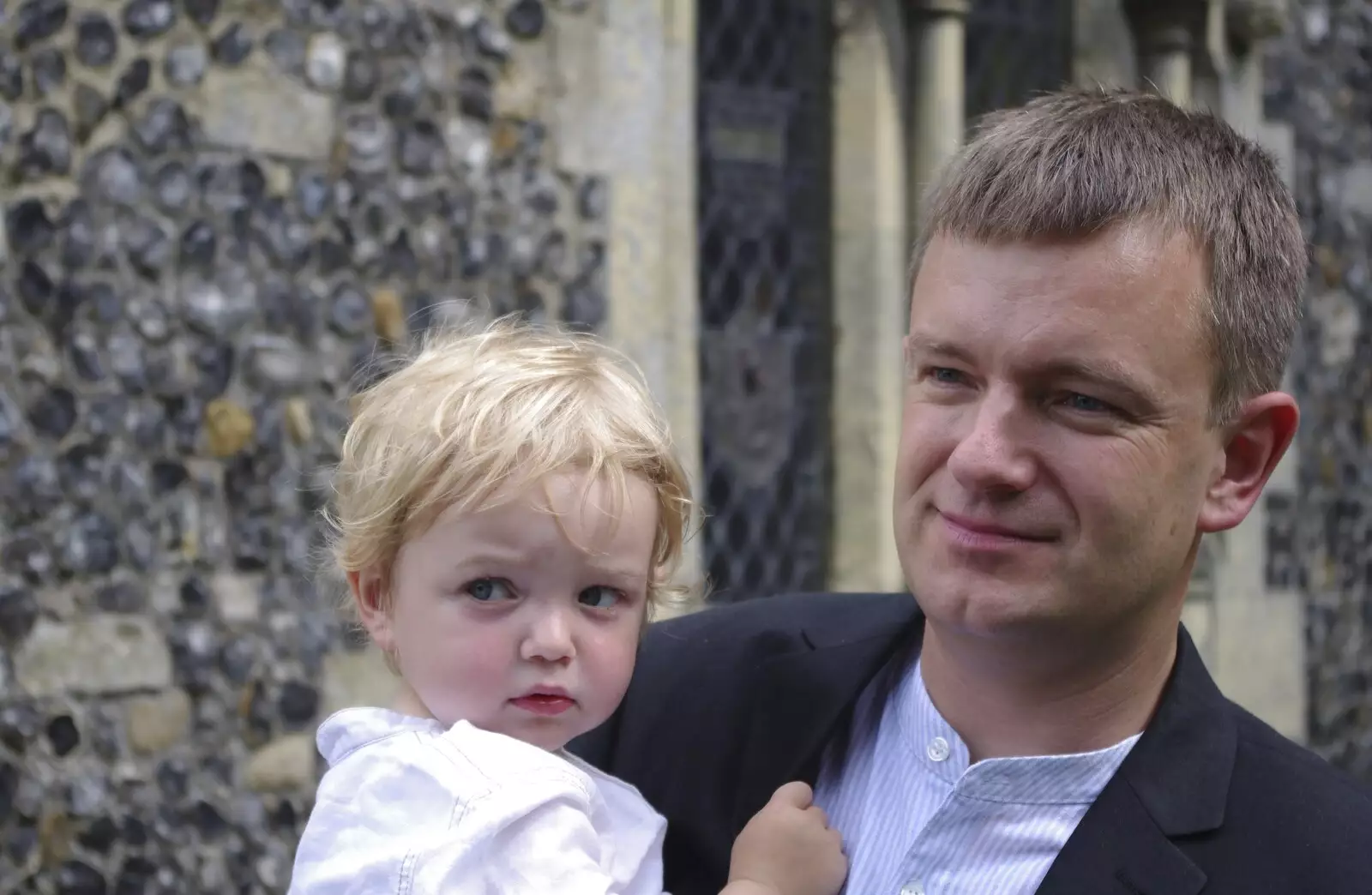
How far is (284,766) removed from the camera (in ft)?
13.4

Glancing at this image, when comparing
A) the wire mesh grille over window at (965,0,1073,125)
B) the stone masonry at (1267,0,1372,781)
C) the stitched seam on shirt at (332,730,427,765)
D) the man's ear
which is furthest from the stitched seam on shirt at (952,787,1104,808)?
the stone masonry at (1267,0,1372,781)

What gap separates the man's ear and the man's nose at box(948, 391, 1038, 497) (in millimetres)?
256

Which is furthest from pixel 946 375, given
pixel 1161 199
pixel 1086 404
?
pixel 1161 199

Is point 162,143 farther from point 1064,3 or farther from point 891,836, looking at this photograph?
point 1064,3

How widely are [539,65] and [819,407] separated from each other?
167 cm

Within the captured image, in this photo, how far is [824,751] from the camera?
Answer: 1.98 metres

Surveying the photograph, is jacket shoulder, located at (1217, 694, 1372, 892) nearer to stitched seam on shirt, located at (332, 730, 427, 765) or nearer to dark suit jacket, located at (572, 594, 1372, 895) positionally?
dark suit jacket, located at (572, 594, 1372, 895)

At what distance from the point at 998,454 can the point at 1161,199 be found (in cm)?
31

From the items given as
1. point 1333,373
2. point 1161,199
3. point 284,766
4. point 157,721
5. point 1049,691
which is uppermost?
point 1161,199

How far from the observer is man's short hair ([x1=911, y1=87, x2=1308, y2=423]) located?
1722 millimetres

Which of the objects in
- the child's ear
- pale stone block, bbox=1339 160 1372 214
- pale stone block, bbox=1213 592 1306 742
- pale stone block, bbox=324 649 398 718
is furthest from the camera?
pale stone block, bbox=1339 160 1372 214

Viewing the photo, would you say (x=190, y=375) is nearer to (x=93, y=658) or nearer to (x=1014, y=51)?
(x=93, y=658)

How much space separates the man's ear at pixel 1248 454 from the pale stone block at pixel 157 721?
2.73 metres

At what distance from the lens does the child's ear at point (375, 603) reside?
1896 mm
